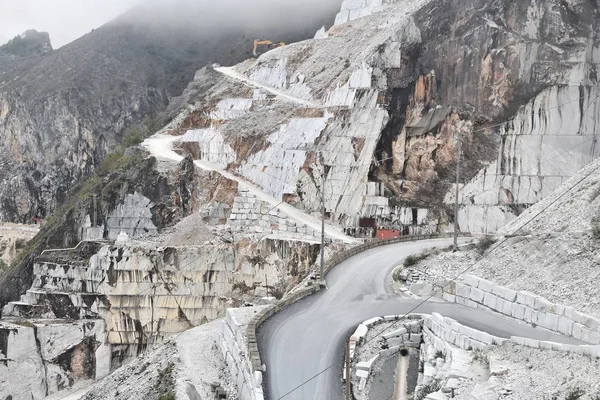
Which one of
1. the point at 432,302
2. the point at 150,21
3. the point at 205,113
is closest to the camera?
the point at 432,302

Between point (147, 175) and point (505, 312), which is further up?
point (147, 175)

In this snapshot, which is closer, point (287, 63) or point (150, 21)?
point (287, 63)

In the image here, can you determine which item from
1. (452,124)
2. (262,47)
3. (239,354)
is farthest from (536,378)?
(262,47)

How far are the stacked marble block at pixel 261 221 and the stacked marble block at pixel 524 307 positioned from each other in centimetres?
1386

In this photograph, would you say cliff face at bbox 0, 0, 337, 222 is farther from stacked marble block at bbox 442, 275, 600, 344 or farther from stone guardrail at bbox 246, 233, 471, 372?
stacked marble block at bbox 442, 275, 600, 344

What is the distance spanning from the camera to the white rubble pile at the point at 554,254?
13828 mm

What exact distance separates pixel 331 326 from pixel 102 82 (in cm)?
6559

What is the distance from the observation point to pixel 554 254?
49.8 ft

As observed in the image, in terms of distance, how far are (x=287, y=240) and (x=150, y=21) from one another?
6660 cm

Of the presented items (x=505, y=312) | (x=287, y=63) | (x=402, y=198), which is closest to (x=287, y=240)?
(x=402, y=198)

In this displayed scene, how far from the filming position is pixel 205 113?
147 feet

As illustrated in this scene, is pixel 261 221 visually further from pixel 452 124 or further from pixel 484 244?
pixel 484 244

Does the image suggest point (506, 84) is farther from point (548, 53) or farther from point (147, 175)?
point (147, 175)

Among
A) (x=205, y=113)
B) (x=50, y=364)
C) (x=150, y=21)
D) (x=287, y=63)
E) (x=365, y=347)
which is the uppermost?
(x=150, y=21)
